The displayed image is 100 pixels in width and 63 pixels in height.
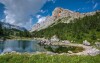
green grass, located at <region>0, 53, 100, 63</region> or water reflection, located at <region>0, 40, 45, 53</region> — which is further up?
water reflection, located at <region>0, 40, 45, 53</region>

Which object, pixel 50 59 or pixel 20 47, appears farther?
pixel 20 47

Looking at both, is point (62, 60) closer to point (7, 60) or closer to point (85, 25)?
point (7, 60)

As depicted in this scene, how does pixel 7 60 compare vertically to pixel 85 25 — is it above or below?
below

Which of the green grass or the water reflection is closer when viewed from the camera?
the green grass

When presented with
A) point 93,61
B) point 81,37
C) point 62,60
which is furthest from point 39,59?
point 81,37

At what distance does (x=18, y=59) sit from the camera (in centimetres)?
2483

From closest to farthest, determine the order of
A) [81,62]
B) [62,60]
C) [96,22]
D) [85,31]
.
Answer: [81,62]
[62,60]
[85,31]
[96,22]

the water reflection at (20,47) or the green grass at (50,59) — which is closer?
the green grass at (50,59)

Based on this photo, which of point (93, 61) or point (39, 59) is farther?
point (39, 59)

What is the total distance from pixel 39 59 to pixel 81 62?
18.3 feet

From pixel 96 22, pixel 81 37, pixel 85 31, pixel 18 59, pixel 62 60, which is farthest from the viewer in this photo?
pixel 96 22

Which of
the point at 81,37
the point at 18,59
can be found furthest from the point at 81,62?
the point at 81,37

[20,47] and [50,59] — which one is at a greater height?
[20,47]

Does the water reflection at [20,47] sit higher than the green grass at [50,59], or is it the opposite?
the water reflection at [20,47]
